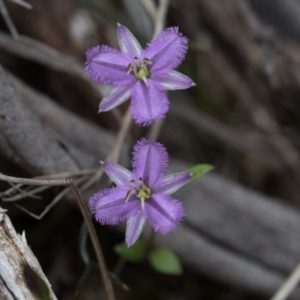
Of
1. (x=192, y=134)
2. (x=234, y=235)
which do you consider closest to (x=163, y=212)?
(x=234, y=235)

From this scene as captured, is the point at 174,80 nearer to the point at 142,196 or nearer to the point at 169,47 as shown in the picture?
the point at 169,47

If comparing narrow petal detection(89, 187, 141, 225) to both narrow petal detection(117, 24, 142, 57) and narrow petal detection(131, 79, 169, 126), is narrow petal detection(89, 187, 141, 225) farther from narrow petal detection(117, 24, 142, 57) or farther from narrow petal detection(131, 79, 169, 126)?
narrow petal detection(117, 24, 142, 57)

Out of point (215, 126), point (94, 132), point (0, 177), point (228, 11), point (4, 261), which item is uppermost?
point (228, 11)

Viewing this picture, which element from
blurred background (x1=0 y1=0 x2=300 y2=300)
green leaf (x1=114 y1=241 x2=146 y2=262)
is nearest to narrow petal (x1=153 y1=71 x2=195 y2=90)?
blurred background (x1=0 y1=0 x2=300 y2=300)

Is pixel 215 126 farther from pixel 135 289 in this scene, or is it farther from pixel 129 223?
pixel 129 223

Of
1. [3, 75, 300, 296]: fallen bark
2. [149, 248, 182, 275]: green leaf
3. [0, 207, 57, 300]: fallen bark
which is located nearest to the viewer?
[0, 207, 57, 300]: fallen bark

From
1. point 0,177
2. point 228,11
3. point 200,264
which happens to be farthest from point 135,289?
point 228,11

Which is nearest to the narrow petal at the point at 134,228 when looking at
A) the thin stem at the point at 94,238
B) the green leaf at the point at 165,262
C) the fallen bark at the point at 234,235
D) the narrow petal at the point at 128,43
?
the thin stem at the point at 94,238
